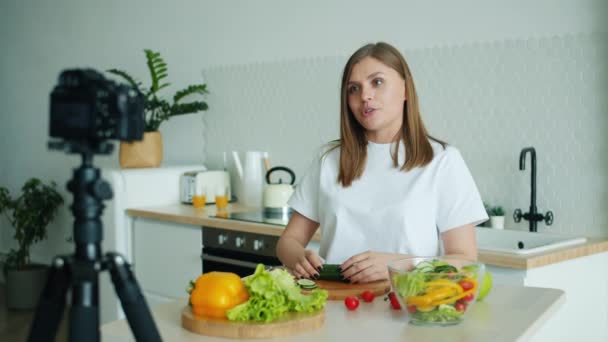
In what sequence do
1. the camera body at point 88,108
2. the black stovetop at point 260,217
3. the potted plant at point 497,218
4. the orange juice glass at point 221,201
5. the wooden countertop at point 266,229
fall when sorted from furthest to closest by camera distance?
the orange juice glass at point 221,201 < the black stovetop at point 260,217 < the potted plant at point 497,218 < the wooden countertop at point 266,229 < the camera body at point 88,108

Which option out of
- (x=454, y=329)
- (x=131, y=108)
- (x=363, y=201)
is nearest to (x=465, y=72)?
(x=363, y=201)

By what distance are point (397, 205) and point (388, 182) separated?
8cm

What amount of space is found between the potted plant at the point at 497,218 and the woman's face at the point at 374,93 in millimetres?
1164

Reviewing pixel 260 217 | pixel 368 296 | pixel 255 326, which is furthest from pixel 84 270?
pixel 260 217

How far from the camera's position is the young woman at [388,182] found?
1.95 metres

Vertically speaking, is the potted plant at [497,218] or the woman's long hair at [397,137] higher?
the woman's long hair at [397,137]

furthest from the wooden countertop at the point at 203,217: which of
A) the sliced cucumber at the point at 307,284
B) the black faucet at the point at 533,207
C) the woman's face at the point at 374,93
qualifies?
the sliced cucumber at the point at 307,284

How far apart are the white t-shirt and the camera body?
1152 mm

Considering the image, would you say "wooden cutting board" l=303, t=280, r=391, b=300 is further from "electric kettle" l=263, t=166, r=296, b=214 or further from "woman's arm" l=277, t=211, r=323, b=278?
"electric kettle" l=263, t=166, r=296, b=214

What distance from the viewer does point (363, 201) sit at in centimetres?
201

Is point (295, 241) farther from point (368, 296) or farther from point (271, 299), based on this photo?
point (271, 299)

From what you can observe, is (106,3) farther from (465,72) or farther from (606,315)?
(606,315)

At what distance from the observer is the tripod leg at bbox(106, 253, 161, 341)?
975mm

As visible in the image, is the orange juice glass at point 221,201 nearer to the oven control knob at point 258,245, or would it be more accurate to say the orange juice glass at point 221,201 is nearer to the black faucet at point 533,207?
the oven control knob at point 258,245
